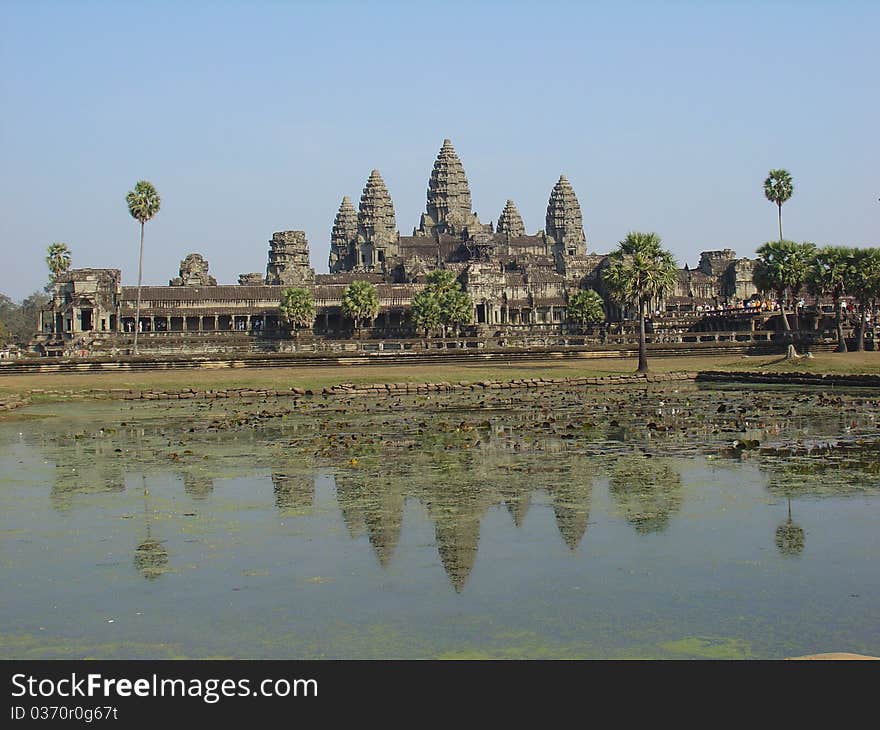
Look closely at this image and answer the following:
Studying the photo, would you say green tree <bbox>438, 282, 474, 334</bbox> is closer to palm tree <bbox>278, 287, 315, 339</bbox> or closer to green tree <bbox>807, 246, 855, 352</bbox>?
palm tree <bbox>278, 287, 315, 339</bbox>

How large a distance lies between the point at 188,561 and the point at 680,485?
8.58m

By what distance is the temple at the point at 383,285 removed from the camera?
119875 mm

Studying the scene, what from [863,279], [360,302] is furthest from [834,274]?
[360,302]

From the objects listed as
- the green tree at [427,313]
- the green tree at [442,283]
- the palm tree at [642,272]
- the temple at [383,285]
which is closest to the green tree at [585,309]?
the temple at [383,285]

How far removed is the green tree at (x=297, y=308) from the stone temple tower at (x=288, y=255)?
96.1 ft

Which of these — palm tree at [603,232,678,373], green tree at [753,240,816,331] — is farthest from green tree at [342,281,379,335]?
palm tree at [603,232,678,373]

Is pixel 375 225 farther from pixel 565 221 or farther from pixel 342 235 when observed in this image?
pixel 565 221

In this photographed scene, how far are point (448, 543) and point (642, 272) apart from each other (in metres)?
42.1

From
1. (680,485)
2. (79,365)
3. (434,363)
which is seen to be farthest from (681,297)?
(680,485)

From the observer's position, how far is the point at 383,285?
129000 mm

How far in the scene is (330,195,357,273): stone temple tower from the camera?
185325 millimetres
